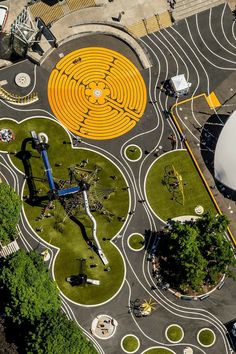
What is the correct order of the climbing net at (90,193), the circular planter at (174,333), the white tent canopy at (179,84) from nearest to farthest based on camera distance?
1. the circular planter at (174,333)
2. the climbing net at (90,193)
3. the white tent canopy at (179,84)

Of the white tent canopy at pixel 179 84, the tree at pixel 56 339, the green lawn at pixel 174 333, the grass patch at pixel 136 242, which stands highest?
the white tent canopy at pixel 179 84

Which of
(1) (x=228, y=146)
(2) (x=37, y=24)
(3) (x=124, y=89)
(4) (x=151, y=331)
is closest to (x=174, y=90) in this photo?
(3) (x=124, y=89)

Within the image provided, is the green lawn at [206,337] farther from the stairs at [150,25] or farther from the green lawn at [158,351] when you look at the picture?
the stairs at [150,25]

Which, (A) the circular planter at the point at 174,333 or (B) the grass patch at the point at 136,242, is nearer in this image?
(A) the circular planter at the point at 174,333

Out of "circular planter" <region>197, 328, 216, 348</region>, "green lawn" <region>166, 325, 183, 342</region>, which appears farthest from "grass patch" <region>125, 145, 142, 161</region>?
"circular planter" <region>197, 328, 216, 348</region>

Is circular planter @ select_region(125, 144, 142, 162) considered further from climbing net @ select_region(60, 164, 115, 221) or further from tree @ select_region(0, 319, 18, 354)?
tree @ select_region(0, 319, 18, 354)

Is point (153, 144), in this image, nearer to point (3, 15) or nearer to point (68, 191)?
point (68, 191)

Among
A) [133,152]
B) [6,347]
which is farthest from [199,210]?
[6,347]

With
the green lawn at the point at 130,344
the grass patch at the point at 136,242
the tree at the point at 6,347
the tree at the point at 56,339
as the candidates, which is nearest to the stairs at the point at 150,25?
the grass patch at the point at 136,242
